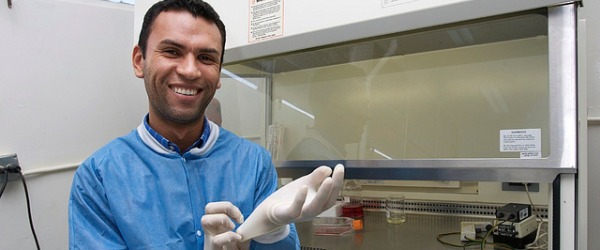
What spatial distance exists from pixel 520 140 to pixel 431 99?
35 centimetres

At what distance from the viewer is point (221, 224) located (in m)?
0.83

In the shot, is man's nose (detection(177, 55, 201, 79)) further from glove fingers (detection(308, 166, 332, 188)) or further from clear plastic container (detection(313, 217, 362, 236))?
clear plastic container (detection(313, 217, 362, 236))

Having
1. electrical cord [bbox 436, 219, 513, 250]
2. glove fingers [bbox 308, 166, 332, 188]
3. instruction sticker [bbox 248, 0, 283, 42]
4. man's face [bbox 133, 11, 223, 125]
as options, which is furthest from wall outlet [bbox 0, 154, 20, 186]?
electrical cord [bbox 436, 219, 513, 250]

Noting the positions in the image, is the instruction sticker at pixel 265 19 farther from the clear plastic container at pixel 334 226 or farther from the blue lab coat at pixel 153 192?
the clear plastic container at pixel 334 226

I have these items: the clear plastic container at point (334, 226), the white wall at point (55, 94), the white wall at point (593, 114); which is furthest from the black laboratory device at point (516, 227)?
the white wall at point (55, 94)

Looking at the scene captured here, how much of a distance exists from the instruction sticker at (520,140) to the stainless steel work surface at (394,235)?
1.43 ft

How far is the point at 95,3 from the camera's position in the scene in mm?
1605

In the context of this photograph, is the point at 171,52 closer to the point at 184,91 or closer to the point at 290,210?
the point at 184,91

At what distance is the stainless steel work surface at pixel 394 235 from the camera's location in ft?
4.61

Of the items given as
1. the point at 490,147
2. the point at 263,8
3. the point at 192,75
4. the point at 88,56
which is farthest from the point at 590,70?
the point at 88,56

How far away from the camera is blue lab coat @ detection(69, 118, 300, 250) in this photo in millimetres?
919

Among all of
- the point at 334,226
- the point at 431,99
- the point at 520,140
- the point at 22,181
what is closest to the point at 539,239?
the point at 520,140

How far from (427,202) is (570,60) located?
1.07m

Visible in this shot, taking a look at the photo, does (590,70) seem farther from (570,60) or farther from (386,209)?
(386,209)
